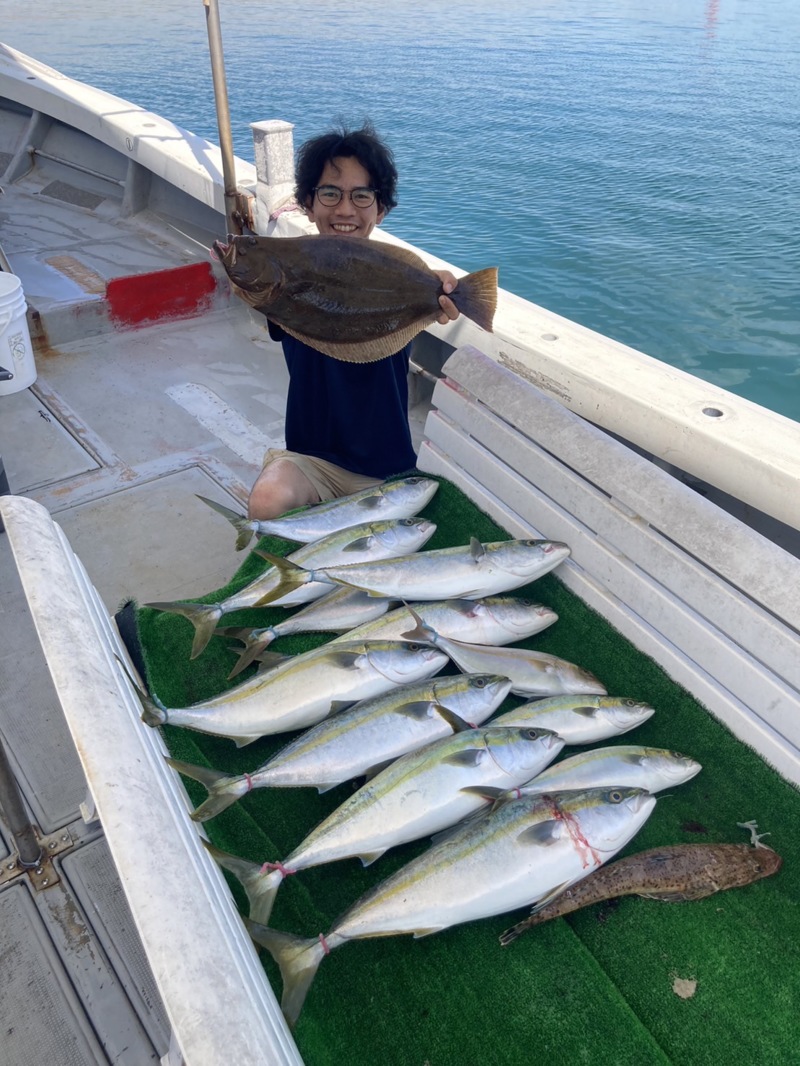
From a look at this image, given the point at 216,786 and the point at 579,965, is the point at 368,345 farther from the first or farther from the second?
the point at 579,965

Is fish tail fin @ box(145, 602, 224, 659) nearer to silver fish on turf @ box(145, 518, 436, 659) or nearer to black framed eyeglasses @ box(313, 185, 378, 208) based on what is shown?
silver fish on turf @ box(145, 518, 436, 659)

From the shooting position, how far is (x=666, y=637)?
262 cm

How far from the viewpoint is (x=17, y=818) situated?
223 cm

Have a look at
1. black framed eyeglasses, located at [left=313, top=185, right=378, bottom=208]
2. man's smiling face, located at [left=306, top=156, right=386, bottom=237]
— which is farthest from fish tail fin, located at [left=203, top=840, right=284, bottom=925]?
black framed eyeglasses, located at [left=313, top=185, right=378, bottom=208]

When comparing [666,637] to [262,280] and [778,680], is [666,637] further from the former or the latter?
[262,280]

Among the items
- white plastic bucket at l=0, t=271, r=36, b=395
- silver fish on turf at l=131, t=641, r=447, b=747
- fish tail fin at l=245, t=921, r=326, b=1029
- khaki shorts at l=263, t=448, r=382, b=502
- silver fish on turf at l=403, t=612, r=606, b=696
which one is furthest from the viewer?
white plastic bucket at l=0, t=271, r=36, b=395

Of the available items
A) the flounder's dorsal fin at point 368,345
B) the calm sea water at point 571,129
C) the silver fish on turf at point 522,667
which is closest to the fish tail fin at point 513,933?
the silver fish on turf at point 522,667

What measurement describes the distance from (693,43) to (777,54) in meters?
3.81

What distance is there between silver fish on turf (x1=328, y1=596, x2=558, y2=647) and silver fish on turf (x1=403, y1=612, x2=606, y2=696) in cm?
9

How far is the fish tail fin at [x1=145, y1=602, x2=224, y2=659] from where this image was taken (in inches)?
105

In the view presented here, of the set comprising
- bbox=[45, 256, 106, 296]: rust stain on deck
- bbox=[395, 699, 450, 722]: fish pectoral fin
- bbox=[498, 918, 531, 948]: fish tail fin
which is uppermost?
bbox=[45, 256, 106, 296]: rust stain on deck

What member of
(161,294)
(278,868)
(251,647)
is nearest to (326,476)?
(251,647)

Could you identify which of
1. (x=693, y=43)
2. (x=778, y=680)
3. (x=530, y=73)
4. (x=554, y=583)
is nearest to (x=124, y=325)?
(x=554, y=583)

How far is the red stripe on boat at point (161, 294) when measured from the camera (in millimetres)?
5816
